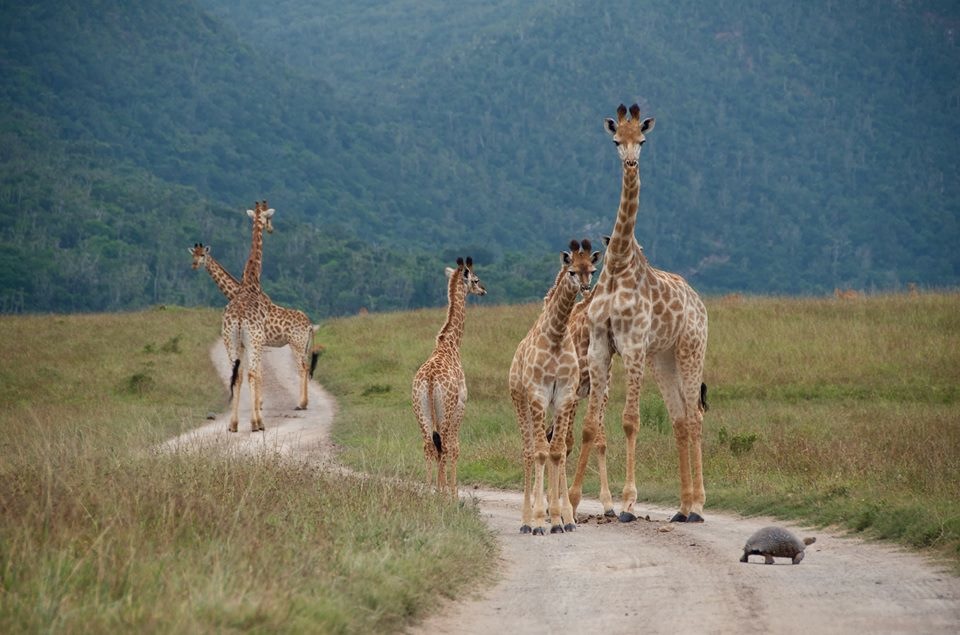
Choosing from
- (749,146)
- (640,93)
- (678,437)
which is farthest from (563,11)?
(678,437)

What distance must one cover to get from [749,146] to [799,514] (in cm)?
14001

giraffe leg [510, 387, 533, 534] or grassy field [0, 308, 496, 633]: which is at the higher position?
giraffe leg [510, 387, 533, 534]

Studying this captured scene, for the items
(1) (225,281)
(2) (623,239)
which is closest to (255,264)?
(1) (225,281)

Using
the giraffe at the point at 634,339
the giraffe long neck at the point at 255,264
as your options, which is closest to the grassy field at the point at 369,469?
the giraffe at the point at 634,339

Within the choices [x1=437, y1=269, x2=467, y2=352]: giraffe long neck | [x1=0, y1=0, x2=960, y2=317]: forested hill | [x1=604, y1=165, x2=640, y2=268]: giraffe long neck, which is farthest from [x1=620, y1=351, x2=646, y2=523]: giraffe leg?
[x1=0, y1=0, x2=960, y2=317]: forested hill

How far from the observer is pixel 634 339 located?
1352 cm

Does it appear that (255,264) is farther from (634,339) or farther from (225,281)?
(634,339)

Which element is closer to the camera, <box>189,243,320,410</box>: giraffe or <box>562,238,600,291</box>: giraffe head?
<box>562,238,600,291</box>: giraffe head

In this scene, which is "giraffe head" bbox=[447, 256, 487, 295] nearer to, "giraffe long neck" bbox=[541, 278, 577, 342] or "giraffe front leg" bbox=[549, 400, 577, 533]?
"giraffe long neck" bbox=[541, 278, 577, 342]

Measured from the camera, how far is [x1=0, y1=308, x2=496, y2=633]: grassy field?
Result: 6.94m

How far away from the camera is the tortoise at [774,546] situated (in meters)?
10.0

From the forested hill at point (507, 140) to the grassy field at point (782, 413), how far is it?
51.0 m

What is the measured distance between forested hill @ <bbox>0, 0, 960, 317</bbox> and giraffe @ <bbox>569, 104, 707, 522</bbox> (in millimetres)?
68438

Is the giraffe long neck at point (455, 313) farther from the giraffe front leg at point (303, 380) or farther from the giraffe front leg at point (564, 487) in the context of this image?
the giraffe front leg at point (303, 380)
